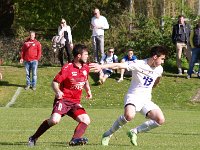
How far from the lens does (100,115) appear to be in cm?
1891

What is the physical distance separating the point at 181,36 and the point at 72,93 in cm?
1483

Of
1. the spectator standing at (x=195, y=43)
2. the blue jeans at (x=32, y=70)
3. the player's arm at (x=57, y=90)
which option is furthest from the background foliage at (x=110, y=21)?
the player's arm at (x=57, y=90)

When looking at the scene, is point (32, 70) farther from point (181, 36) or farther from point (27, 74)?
point (181, 36)

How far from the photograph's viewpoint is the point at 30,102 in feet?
75.8

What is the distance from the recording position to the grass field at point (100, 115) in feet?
38.8

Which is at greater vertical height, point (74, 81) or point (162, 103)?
point (74, 81)

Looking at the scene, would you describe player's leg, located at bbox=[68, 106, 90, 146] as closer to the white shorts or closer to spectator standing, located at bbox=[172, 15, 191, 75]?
the white shorts

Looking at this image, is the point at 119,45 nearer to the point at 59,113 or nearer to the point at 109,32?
the point at 109,32

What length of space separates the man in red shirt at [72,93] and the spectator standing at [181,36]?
1441 centimetres

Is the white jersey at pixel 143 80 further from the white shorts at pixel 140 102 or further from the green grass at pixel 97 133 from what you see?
the green grass at pixel 97 133

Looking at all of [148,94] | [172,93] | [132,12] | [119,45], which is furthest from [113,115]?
[132,12]

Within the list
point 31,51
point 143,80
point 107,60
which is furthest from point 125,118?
point 107,60

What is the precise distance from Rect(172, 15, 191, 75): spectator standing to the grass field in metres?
1.08

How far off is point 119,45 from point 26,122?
1750cm
